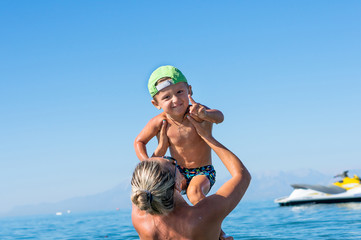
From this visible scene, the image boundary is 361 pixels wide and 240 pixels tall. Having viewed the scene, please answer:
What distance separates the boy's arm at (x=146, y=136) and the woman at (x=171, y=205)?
4.29ft

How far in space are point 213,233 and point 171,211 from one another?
0.36 m

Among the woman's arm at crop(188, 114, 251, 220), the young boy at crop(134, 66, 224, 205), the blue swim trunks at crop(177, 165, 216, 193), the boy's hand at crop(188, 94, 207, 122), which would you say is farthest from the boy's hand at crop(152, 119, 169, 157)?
the woman's arm at crop(188, 114, 251, 220)

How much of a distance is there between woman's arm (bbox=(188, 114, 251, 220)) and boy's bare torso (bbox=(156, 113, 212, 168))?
878 millimetres

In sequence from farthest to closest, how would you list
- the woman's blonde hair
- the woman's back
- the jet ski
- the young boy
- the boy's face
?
the jet ski
the boy's face
the young boy
the woman's back
the woman's blonde hair

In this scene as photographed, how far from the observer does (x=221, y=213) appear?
10.4ft

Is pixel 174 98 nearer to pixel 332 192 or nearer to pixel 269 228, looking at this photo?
pixel 269 228

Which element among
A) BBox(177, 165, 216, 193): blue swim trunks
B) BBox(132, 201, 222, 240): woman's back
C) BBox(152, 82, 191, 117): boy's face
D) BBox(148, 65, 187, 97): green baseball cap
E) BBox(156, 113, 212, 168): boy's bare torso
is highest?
BBox(148, 65, 187, 97): green baseball cap

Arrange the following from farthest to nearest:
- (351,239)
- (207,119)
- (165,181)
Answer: (351,239), (207,119), (165,181)

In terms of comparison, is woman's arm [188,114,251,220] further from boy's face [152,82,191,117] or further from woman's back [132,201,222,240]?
boy's face [152,82,191,117]

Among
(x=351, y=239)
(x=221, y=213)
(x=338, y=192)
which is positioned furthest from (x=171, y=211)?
(x=338, y=192)

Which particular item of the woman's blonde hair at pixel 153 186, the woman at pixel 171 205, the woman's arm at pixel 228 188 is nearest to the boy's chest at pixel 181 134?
the woman's arm at pixel 228 188

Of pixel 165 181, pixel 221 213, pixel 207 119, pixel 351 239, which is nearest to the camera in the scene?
pixel 165 181

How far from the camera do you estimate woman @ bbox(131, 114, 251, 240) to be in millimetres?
2943

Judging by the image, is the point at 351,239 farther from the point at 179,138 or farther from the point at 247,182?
the point at 247,182
